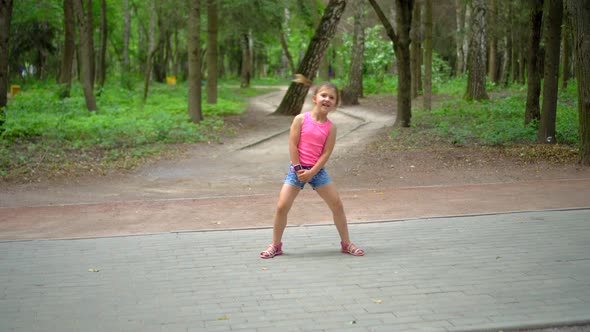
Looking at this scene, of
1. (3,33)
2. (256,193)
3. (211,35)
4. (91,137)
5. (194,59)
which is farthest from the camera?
(211,35)

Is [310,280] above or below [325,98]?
below

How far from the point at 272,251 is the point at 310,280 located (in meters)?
0.92

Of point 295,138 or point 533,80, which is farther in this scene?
point 533,80

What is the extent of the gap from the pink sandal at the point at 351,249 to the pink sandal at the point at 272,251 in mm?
662

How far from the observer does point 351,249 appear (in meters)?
6.86

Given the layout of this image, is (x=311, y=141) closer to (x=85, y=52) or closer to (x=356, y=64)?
(x=85, y=52)

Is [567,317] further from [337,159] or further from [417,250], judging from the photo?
[337,159]

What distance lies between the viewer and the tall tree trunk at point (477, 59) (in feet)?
88.2

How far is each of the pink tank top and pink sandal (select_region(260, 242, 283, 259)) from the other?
0.94 metres

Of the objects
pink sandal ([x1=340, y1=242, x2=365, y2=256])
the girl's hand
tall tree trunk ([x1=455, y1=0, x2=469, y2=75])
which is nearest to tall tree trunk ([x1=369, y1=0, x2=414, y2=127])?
pink sandal ([x1=340, y1=242, x2=365, y2=256])

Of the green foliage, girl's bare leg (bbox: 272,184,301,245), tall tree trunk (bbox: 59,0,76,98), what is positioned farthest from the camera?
tall tree trunk (bbox: 59,0,76,98)

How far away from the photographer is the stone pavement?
4965mm

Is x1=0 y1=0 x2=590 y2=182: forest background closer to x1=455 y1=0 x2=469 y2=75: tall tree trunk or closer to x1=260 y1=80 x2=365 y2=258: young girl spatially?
x1=455 y1=0 x2=469 y2=75: tall tree trunk

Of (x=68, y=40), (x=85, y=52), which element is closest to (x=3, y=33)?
(x=85, y=52)
